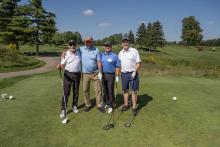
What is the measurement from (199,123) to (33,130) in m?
4.53

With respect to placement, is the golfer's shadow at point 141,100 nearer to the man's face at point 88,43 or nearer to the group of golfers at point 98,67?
the group of golfers at point 98,67

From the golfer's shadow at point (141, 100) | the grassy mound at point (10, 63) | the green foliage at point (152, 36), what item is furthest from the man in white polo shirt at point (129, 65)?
the green foliage at point (152, 36)

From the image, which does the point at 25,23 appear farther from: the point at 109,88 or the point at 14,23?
the point at 109,88

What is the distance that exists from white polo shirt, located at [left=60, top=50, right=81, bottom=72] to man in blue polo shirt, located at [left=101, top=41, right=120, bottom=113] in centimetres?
78

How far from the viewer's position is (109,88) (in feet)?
28.1

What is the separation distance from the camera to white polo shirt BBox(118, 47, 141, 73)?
8148 mm

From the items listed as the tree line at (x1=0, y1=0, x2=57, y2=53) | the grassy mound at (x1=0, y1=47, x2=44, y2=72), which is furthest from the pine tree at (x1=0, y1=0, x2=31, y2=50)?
the grassy mound at (x1=0, y1=47, x2=44, y2=72)

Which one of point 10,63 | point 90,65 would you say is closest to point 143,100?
point 90,65

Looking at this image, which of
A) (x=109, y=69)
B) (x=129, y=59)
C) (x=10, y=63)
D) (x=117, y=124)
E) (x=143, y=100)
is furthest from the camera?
(x=10, y=63)

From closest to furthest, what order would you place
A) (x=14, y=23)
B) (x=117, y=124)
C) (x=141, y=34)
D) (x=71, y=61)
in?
1. (x=117, y=124)
2. (x=71, y=61)
3. (x=14, y=23)
4. (x=141, y=34)

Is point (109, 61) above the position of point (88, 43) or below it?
below

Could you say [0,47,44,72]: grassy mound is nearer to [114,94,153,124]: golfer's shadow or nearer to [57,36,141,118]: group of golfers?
[114,94,153,124]: golfer's shadow

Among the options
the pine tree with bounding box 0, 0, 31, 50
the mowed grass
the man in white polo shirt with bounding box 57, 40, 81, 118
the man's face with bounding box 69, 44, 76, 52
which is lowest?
the mowed grass

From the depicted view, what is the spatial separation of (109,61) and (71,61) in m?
1.16
